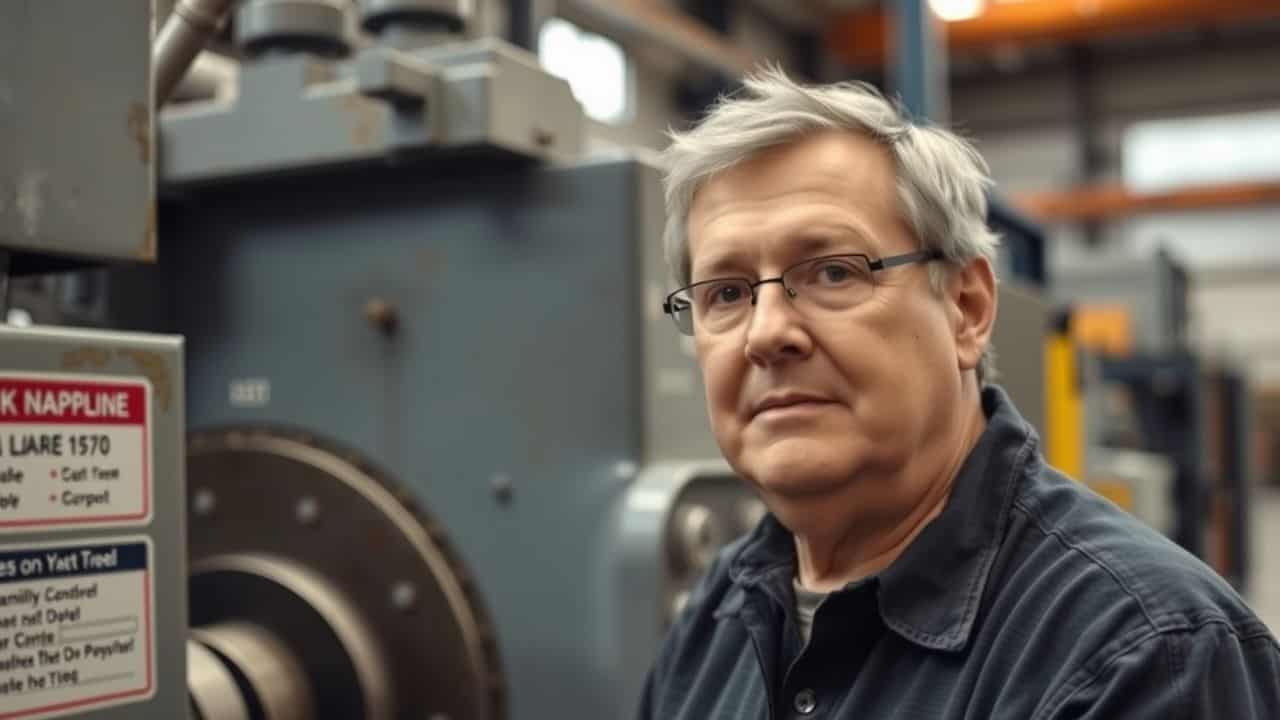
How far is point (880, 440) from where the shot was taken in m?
0.84

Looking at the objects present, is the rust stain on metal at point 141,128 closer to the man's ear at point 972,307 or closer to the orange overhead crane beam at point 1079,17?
the man's ear at point 972,307

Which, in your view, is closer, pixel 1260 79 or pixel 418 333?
pixel 418 333

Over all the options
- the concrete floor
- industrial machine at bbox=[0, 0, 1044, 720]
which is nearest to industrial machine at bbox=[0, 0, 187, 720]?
industrial machine at bbox=[0, 0, 1044, 720]

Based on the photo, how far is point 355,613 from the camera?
1239 mm

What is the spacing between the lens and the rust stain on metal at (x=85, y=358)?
0.74m

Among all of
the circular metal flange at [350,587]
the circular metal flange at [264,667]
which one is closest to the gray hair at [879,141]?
the circular metal flange at [350,587]

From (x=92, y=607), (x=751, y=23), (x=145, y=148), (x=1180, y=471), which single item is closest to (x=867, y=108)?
(x=145, y=148)

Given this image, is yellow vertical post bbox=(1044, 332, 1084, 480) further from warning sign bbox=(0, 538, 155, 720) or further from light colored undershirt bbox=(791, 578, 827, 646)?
warning sign bbox=(0, 538, 155, 720)

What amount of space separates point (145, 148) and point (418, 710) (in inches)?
25.6

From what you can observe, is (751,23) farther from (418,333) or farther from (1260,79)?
(418,333)

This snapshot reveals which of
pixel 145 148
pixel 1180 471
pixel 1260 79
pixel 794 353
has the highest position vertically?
pixel 1260 79

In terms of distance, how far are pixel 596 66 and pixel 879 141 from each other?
6036mm

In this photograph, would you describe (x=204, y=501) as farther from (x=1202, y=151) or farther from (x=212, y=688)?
(x=1202, y=151)

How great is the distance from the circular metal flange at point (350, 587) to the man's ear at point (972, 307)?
22.6 inches
